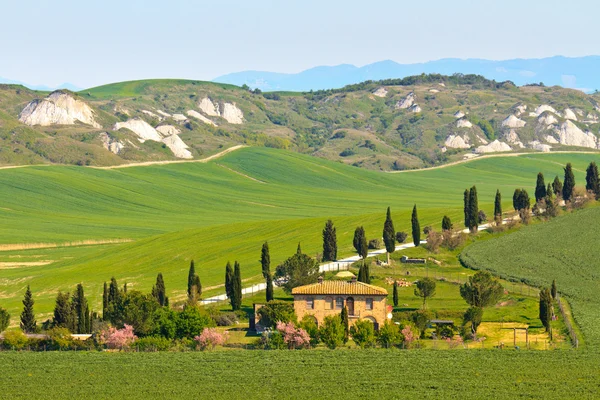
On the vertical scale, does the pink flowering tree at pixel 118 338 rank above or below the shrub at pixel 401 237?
below

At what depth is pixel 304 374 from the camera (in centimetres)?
6856

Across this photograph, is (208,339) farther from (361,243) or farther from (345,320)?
(361,243)

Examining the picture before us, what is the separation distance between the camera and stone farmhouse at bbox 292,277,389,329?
8969 cm

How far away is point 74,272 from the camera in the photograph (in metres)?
126

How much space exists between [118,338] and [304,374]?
17846mm

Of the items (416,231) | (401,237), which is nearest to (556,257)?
(416,231)

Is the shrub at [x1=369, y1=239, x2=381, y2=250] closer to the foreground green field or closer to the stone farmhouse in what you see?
the stone farmhouse

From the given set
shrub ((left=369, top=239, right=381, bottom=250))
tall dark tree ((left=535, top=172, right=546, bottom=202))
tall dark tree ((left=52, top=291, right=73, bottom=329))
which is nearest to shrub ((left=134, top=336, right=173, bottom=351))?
tall dark tree ((left=52, top=291, right=73, bottom=329))

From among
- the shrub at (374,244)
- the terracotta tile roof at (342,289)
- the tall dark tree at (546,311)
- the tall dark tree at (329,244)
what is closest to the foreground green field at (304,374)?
the tall dark tree at (546,311)

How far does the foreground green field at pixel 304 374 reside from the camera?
63.8 meters

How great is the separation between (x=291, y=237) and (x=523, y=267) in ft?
126

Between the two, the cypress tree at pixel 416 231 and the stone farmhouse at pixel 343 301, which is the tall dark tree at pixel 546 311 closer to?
the stone farmhouse at pixel 343 301

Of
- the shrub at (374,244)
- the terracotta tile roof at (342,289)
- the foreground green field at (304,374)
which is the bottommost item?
the foreground green field at (304,374)

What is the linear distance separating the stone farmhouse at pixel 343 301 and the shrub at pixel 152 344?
584 inches
